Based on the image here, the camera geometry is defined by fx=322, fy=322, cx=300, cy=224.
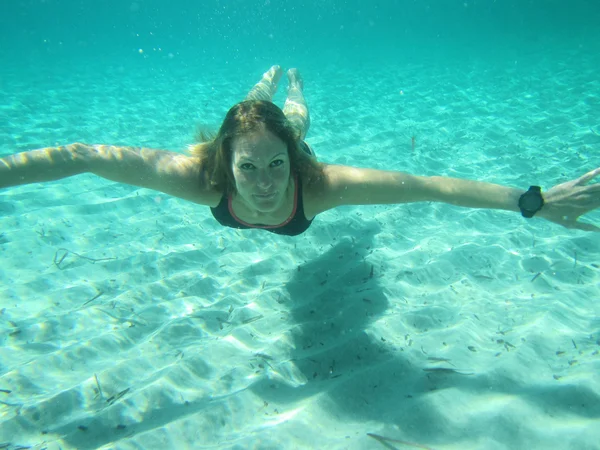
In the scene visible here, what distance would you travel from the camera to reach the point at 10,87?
60.3 feet

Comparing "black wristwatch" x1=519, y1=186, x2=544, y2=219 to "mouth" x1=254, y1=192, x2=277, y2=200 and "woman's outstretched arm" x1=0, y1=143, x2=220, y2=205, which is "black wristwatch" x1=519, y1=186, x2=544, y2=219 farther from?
"woman's outstretched arm" x1=0, y1=143, x2=220, y2=205

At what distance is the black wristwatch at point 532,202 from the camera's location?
288 centimetres

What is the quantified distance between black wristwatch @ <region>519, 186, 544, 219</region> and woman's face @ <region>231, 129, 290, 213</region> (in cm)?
220

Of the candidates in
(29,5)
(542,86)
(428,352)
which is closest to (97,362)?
(428,352)

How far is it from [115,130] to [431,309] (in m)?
11.9

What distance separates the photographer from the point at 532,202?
9.50 ft

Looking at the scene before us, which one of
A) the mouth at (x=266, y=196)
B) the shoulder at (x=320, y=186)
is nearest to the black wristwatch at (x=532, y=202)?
the shoulder at (x=320, y=186)

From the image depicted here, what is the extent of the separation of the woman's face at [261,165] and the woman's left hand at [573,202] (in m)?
2.43

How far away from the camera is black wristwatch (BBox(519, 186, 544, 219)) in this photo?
288 cm

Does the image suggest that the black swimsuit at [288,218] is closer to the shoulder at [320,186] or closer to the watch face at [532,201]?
the shoulder at [320,186]

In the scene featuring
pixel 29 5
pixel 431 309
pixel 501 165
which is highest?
pixel 29 5

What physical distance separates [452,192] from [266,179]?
184 centimetres

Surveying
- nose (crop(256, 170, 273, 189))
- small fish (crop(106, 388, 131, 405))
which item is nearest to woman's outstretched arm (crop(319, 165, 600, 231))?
nose (crop(256, 170, 273, 189))

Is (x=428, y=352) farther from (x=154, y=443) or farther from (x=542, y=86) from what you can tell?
(x=542, y=86)
